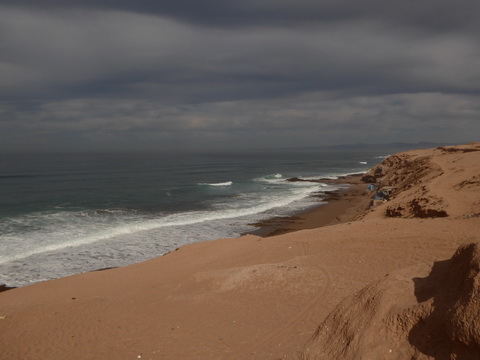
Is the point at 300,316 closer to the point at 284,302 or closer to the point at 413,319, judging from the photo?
the point at 284,302

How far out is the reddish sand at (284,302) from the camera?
3.93m

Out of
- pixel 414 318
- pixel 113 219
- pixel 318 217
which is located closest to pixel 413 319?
pixel 414 318

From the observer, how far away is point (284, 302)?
26.0ft

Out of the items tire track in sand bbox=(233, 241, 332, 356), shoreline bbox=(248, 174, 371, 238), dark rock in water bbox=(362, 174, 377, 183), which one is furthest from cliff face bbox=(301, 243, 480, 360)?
dark rock in water bbox=(362, 174, 377, 183)

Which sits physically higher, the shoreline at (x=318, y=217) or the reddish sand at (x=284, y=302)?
the reddish sand at (x=284, y=302)

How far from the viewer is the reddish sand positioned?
12.9 feet

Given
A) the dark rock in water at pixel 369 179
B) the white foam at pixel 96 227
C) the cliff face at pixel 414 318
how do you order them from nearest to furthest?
the cliff face at pixel 414 318 → the white foam at pixel 96 227 → the dark rock in water at pixel 369 179

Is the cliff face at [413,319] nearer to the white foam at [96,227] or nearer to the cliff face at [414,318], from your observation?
the cliff face at [414,318]

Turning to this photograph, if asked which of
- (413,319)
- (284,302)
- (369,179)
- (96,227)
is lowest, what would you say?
(96,227)

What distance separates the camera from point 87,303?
9016 mm

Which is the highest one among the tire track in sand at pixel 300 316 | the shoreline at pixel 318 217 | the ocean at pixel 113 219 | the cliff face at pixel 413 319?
the cliff face at pixel 413 319

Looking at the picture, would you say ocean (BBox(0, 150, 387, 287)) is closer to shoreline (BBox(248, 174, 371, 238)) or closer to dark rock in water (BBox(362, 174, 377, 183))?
shoreline (BBox(248, 174, 371, 238))

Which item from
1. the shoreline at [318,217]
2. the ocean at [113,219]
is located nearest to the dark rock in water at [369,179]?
the ocean at [113,219]

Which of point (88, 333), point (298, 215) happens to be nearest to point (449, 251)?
point (88, 333)
